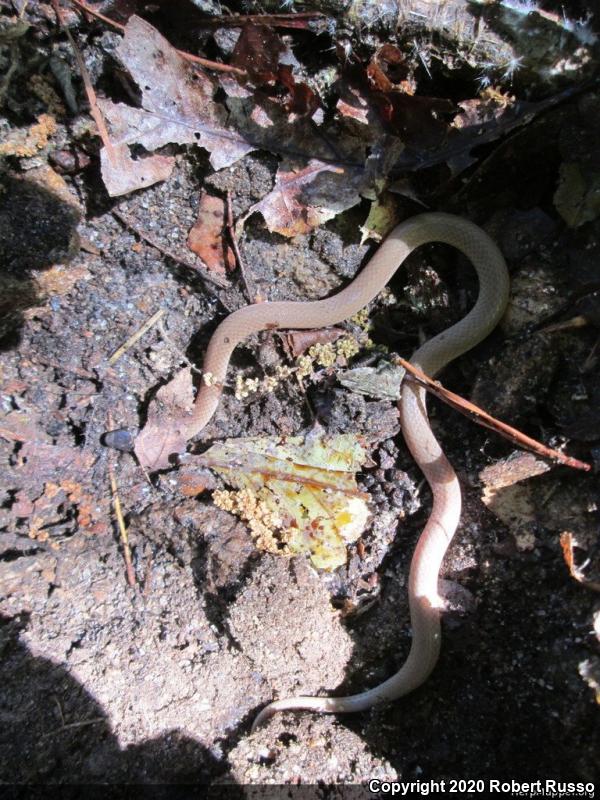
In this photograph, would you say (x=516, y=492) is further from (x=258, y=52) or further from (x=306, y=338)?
(x=258, y=52)

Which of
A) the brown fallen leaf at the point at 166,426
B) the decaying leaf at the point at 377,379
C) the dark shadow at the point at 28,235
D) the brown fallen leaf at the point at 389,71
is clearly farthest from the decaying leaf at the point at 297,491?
the brown fallen leaf at the point at 389,71

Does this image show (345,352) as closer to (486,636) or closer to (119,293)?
(119,293)

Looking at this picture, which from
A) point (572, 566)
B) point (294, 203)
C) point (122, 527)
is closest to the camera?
point (572, 566)

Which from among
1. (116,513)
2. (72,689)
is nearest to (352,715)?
(72,689)

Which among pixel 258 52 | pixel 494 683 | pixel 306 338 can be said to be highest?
pixel 258 52

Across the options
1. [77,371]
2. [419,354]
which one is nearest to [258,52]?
[419,354]

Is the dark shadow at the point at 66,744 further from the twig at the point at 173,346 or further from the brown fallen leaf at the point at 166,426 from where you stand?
the twig at the point at 173,346

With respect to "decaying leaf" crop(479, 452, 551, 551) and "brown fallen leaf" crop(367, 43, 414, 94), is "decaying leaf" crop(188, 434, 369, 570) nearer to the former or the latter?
"decaying leaf" crop(479, 452, 551, 551)
